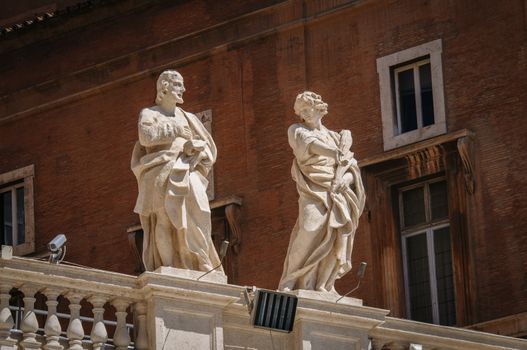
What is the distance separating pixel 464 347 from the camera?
973 inches

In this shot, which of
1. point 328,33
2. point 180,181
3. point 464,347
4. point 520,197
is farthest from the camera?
point 328,33

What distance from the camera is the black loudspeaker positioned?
2306 centimetres

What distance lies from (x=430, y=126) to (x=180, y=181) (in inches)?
383

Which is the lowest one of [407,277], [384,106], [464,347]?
[464,347]

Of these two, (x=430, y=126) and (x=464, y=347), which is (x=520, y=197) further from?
(x=464, y=347)

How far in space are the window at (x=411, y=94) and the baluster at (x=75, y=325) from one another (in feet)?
35.1

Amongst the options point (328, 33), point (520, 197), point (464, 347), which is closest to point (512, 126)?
point (520, 197)

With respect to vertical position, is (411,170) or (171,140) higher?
(411,170)

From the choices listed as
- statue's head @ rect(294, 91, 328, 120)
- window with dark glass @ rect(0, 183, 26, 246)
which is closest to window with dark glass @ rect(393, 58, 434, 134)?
window with dark glass @ rect(0, 183, 26, 246)

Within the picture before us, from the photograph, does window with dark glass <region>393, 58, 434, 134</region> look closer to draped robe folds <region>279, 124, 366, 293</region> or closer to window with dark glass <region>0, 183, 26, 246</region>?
window with dark glass <region>0, 183, 26, 246</region>

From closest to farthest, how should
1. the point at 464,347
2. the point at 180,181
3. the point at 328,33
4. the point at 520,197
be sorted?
the point at 180,181, the point at 464,347, the point at 520,197, the point at 328,33

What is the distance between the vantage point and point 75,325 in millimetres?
22328

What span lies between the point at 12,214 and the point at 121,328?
45.0 ft

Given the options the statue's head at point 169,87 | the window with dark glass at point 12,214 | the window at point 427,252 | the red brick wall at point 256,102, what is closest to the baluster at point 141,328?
the statue's head at point 169,87
